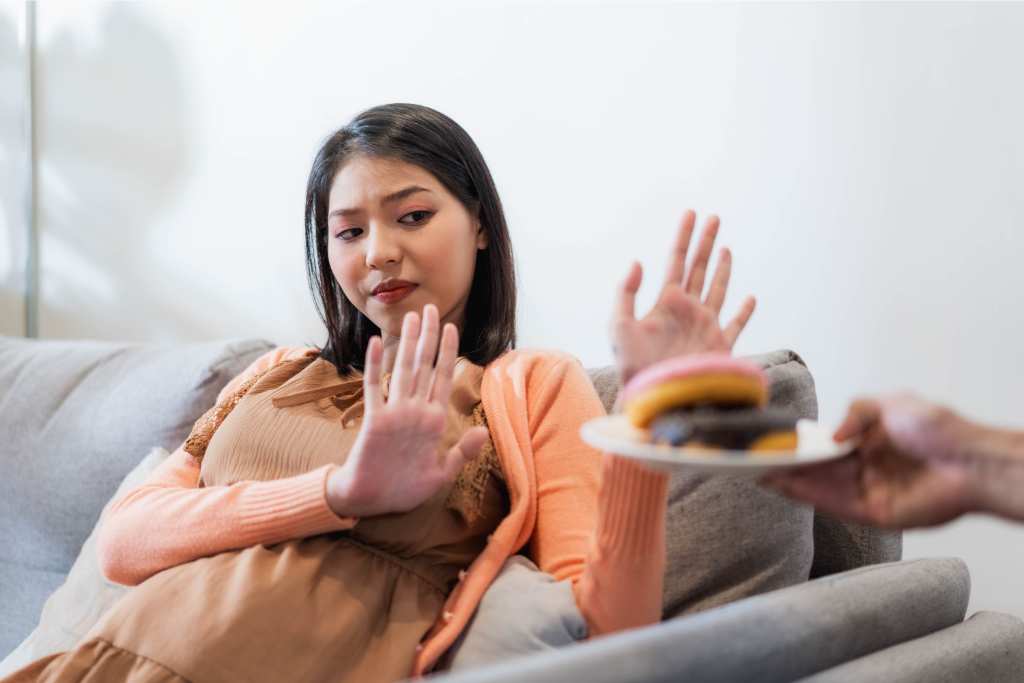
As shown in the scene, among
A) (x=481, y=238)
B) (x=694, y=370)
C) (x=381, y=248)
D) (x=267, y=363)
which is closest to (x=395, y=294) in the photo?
(x=381, y=248)

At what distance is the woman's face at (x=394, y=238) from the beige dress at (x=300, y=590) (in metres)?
0.15

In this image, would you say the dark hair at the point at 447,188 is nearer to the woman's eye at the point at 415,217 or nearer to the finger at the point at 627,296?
the woman's eye at the point at 415,217

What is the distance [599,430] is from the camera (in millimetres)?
832

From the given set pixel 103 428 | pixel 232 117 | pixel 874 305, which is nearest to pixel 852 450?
pixel 874 305

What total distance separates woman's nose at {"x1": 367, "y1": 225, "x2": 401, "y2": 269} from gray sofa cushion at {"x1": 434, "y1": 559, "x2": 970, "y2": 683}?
0.64m

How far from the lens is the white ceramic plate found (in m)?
0.70

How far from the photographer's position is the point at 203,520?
46.9 inches

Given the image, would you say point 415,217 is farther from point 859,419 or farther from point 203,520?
point 859,419

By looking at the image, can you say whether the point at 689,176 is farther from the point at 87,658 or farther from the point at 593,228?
the point at 87,658

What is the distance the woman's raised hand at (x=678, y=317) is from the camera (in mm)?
934

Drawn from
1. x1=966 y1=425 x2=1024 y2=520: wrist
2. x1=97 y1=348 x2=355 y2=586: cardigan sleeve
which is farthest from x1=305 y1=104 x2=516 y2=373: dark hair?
x1=966 y1=425 x2=1024 y2=520: wrist

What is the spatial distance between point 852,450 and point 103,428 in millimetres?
1409

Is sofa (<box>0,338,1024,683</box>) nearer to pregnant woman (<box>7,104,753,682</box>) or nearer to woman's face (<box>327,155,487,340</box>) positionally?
pregnant woman (<box>7,104,753,682</box>)

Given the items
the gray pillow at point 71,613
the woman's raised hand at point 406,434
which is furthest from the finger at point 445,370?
the gray pillow at point 71,613
